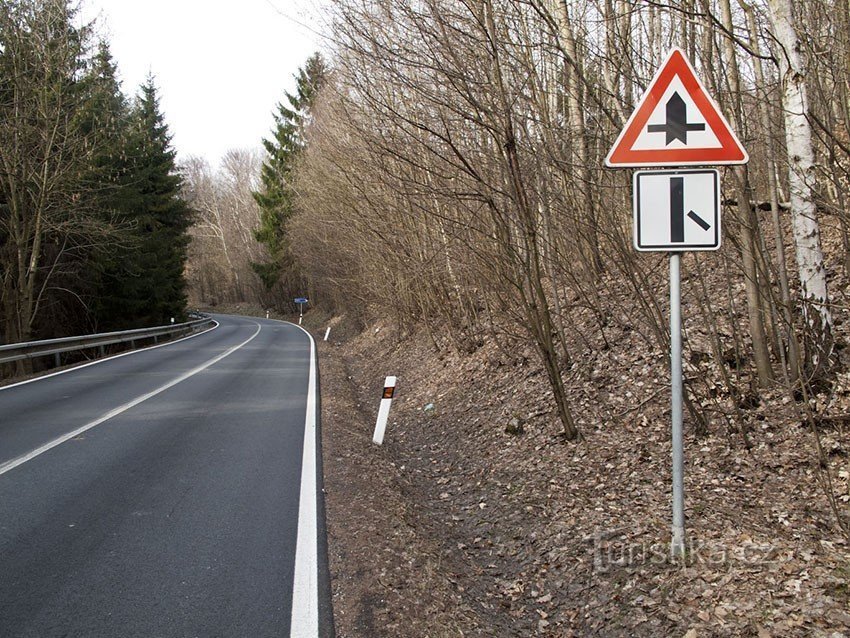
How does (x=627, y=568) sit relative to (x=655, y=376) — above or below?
below

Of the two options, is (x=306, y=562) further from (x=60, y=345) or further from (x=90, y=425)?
(x=60, y=345)

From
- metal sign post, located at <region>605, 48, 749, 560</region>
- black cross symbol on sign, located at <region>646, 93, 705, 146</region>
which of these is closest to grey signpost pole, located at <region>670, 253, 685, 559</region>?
metal sign post, located at <region>605, 48, 749, 560</region>

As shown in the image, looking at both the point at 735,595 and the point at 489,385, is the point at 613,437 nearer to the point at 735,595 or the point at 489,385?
the point at 735,595

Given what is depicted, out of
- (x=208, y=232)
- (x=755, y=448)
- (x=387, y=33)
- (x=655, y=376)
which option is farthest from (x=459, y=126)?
(x=208, y=232)

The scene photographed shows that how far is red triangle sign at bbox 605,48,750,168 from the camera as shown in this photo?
3771mm

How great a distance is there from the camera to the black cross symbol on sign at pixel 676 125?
12.5 ft

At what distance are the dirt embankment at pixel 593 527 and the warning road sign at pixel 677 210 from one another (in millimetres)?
2055

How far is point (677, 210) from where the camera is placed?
3.77 meters

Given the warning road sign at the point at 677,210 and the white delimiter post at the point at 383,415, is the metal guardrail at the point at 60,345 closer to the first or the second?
the white delimiter post at the point at 383,415

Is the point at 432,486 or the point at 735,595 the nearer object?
the point at 735,595

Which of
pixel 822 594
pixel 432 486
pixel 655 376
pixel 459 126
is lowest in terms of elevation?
pixel 432 486

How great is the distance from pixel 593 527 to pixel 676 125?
309 centimetres

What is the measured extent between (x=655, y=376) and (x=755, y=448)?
7.06 ft

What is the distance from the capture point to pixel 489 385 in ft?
34.9
